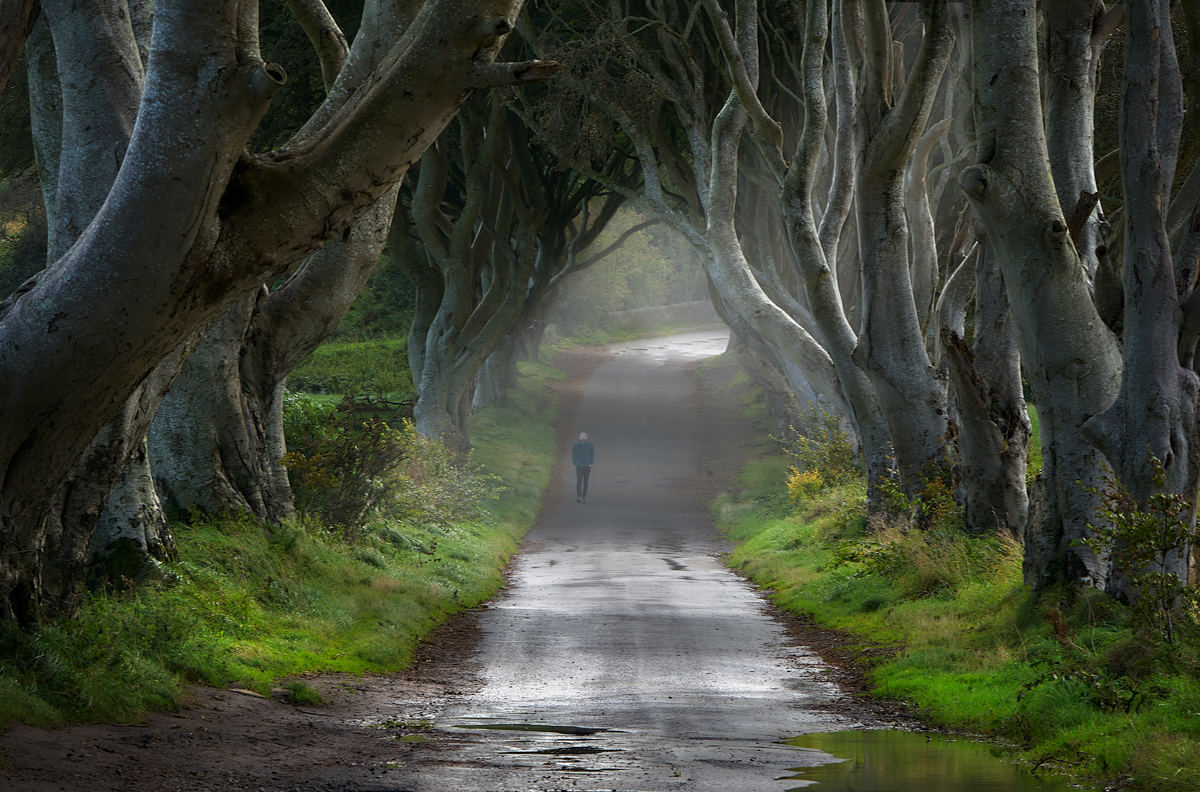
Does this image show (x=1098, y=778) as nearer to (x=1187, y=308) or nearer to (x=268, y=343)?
(x=1187, y=308)

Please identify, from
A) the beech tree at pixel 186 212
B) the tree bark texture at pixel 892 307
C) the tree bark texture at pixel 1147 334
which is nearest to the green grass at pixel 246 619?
the beech tree at pixel 186 212

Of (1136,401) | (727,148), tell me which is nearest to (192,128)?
(1136,401)

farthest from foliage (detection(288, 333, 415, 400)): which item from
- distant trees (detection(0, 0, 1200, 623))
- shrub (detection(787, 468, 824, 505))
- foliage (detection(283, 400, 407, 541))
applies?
distant trees (detection(0, 0, 1200, 623))

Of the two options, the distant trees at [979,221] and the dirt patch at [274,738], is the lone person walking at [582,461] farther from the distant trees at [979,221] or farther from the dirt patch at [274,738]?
the dirt patch at [274,738]

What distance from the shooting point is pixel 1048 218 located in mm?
8891

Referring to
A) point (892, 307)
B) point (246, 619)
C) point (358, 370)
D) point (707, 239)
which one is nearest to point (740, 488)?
point (707, 239)

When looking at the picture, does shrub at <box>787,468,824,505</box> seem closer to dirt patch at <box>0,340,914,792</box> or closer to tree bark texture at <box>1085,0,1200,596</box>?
dirt patch at <box>0,340,914,792</box>

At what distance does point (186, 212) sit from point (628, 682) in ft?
17.4

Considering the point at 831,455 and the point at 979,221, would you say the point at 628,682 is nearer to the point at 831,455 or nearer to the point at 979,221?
the point at 979,221

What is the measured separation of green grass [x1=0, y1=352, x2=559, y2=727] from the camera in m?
6.45

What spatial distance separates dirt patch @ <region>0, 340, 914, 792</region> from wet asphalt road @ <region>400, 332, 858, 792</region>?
26 cm

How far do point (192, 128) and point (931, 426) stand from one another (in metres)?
10.1

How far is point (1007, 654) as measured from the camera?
856cm

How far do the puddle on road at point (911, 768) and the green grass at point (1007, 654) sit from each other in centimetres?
30
